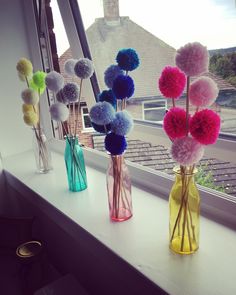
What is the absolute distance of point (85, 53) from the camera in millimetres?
1457

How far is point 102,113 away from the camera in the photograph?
0.80 metres

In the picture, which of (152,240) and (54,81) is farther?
(54,81)

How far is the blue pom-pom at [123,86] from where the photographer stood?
782 mm

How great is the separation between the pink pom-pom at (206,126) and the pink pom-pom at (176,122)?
3 centimetres

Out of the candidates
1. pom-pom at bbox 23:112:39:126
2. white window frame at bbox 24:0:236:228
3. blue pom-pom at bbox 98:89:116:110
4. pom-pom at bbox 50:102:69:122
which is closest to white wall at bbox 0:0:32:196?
white window frame at bbox 24:0:236:228

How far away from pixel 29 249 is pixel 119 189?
0.60m

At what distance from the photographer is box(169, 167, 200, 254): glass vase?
2.38 ft

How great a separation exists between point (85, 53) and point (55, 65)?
37 cm

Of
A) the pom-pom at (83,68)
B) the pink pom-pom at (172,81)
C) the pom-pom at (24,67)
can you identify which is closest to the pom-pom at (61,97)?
the pom-pom at (83,68)

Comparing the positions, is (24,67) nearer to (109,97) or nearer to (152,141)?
(109,97)

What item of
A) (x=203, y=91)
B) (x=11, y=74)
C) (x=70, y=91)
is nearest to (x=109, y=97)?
(x=70, y=91)

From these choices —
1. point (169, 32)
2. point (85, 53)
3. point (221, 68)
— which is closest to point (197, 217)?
point (221, 68)

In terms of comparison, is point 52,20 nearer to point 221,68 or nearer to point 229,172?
point 221,68

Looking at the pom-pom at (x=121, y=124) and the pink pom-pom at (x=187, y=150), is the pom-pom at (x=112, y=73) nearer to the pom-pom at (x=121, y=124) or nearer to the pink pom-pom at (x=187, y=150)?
the pom-pom at (x=121, y=124)
